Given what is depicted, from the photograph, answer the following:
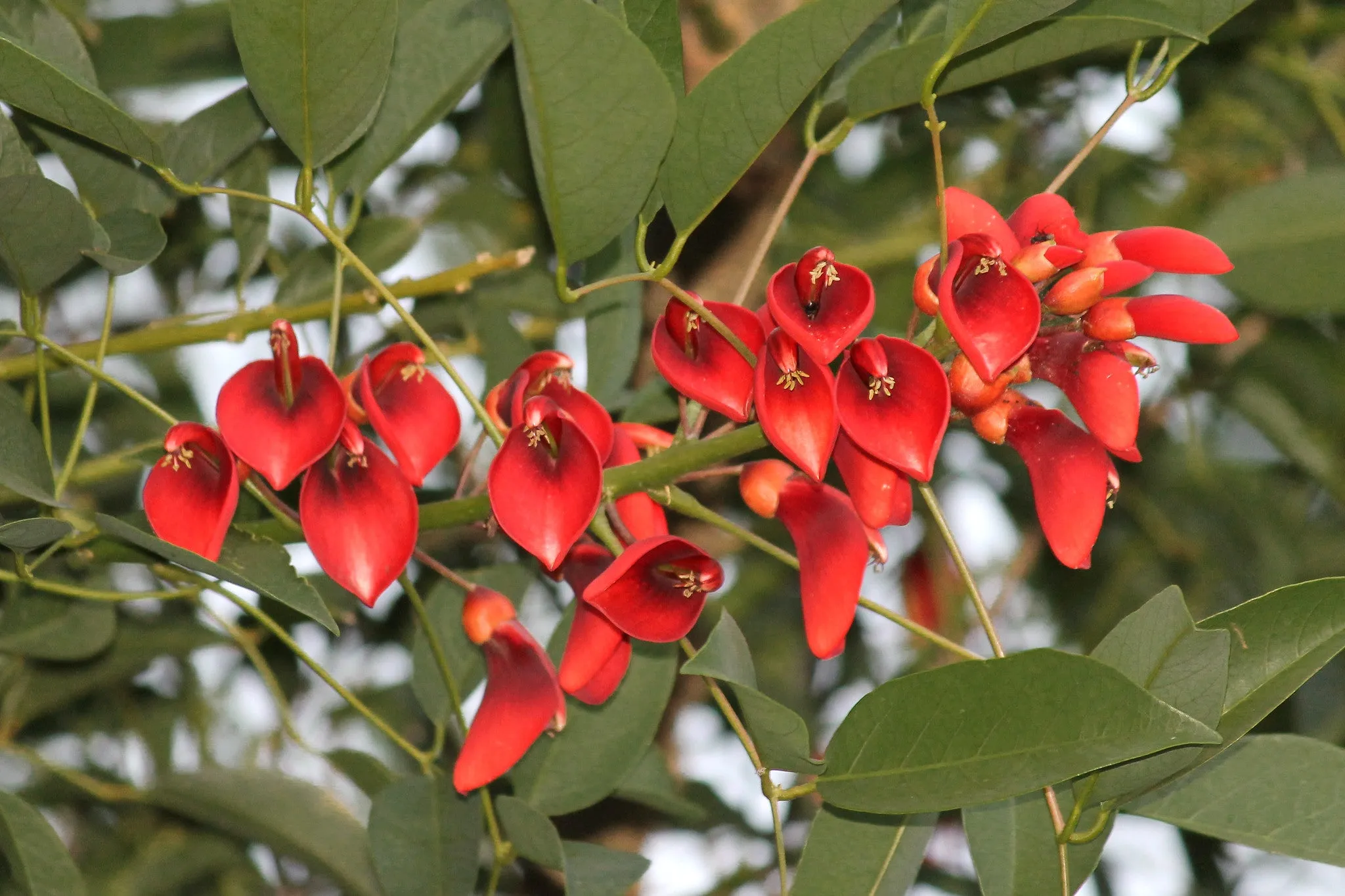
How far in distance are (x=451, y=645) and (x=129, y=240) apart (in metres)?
0.35

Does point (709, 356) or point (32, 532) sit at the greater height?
point (709, 356)

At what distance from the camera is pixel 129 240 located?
2.70ft

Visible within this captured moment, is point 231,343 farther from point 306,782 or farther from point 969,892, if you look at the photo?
point 969,892

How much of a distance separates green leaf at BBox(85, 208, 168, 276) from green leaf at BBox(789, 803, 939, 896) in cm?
51

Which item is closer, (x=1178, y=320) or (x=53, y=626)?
(x=1178, y=320)

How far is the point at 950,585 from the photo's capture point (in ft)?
6.20

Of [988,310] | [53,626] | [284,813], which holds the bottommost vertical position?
[284,813]

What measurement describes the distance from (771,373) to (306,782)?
0.61 m

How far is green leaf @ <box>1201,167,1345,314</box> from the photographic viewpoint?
3.89 ft

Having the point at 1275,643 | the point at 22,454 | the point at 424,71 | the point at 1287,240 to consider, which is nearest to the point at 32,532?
the point at 22,454

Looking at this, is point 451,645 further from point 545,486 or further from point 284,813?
point 545,486

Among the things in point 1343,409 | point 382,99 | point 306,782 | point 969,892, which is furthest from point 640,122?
point 1343,409

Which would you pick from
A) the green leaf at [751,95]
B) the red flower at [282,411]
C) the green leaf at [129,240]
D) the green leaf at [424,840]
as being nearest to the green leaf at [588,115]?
the green leaf at [751,95]

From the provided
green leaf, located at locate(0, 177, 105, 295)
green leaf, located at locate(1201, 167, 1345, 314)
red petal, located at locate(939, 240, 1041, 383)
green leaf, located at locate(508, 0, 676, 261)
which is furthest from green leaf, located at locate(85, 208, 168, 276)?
green leaf, located at locate(1201, 167, 1345, 314)
